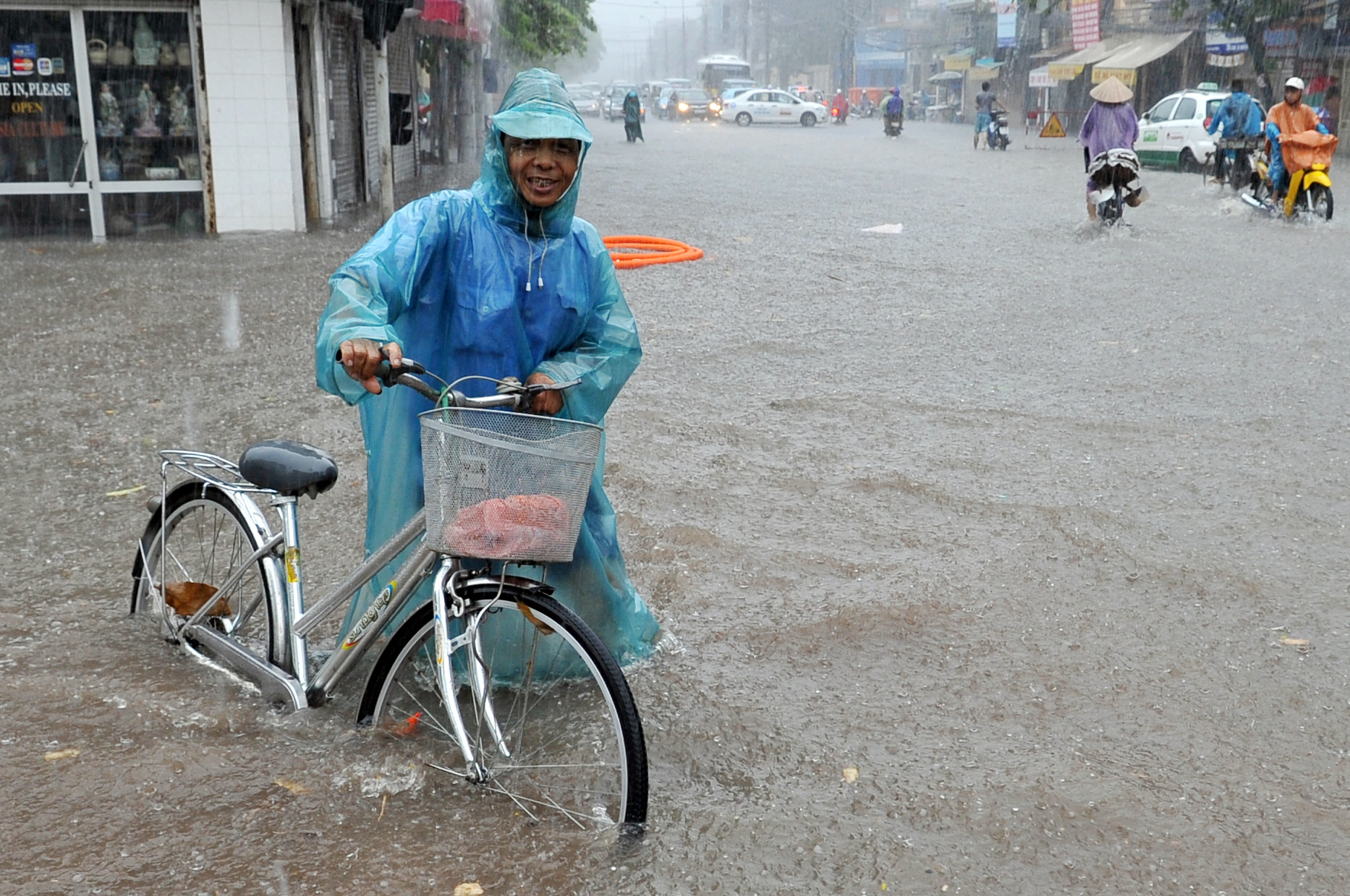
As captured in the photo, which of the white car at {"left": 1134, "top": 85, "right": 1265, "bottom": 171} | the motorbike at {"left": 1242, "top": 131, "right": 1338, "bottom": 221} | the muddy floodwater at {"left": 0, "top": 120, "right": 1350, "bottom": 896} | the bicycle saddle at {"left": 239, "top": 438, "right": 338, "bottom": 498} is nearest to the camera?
the muddy floodwater at {"left": 0, "top": 120, "right": 1350, "bottom": 896}

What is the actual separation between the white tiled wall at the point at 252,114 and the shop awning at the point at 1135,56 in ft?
101

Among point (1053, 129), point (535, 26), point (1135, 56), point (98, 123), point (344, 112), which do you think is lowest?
point (98, 123)

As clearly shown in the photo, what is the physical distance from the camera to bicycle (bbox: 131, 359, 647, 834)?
264 centimetres

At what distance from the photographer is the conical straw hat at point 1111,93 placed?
1412 centimetres

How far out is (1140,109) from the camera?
1638 inches

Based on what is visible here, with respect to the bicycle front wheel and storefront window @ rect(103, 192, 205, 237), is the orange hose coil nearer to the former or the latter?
storefront window @ rect(103, 192, 205, 237)

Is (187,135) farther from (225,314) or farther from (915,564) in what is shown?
(915,564)

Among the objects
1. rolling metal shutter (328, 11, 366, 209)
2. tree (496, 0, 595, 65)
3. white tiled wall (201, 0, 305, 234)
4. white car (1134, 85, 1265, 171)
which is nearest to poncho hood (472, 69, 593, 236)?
white tiled wall (201, 0, 305, 234)

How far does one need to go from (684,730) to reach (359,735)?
2.77 feet

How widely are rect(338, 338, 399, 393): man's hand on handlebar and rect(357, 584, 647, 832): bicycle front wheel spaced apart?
20.7 inches

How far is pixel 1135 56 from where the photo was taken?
132 ft

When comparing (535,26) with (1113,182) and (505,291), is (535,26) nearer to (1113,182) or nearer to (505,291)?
(1113,182)

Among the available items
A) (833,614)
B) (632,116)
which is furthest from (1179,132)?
(833,614)

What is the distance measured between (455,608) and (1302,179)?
14.5 metres
